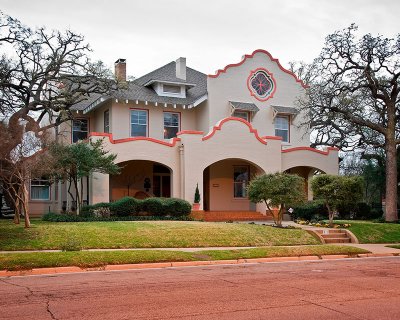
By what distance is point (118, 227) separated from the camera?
1955cm

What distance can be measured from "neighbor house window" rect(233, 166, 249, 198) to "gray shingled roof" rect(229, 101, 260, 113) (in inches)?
153

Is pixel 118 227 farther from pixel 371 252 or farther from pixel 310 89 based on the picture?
pixel 310 89

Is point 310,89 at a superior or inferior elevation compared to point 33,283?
superior

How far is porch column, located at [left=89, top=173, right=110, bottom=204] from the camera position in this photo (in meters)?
27.0

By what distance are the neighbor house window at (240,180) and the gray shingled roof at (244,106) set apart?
3896 millimetres

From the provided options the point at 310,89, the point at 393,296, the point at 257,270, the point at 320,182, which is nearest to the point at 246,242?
the point at 257,270

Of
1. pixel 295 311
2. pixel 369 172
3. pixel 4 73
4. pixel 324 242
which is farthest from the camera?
pixel 369 172

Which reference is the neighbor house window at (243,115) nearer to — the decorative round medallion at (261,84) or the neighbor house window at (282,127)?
the decorative round medallion at (261,84)

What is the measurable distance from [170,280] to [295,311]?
402 cm

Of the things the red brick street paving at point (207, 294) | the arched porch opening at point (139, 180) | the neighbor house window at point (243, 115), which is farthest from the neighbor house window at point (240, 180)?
the red brick street paving at point (207, 294)

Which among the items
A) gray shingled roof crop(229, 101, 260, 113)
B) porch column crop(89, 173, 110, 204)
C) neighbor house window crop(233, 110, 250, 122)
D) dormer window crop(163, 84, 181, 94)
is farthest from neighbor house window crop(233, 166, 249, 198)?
porch column crop(89, 173, 110, 204)

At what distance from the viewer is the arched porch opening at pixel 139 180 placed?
31359mm

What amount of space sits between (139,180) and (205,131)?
5.33 m

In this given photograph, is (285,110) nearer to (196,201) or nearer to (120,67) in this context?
(196,201)
